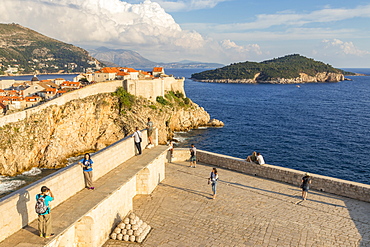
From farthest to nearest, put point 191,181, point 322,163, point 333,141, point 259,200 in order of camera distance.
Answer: point 333,141, point 322,163, point 191,181, point 259,200

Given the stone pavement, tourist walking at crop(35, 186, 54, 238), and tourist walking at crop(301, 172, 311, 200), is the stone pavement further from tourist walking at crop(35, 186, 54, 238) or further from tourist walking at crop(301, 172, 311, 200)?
tourist walking at crop(35, 186, 54, 238)

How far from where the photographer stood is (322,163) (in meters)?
33.1

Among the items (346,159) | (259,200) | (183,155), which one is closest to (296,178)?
(259,200)

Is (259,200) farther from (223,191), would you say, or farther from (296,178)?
(296,178)

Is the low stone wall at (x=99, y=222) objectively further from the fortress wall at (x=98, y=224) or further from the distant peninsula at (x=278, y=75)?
the distant peninsula at (x=278, y=75)

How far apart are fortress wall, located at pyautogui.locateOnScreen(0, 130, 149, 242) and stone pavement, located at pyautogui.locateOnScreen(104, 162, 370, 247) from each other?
209cm

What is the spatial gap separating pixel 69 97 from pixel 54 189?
36.6m

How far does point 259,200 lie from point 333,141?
35675 millimetres

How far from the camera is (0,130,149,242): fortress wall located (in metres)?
6.48

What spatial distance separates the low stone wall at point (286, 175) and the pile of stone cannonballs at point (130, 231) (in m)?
7.96

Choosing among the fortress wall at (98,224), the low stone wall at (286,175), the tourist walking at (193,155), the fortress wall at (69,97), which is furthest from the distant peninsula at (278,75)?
the fortress wall at (98,224)

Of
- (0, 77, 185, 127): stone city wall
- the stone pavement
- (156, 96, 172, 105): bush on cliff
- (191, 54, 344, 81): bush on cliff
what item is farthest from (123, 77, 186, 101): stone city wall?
(191, 54, 344, 81): bush on cliff

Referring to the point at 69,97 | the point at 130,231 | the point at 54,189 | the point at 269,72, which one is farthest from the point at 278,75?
the point at 54,189

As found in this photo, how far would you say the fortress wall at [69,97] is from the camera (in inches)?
1359
